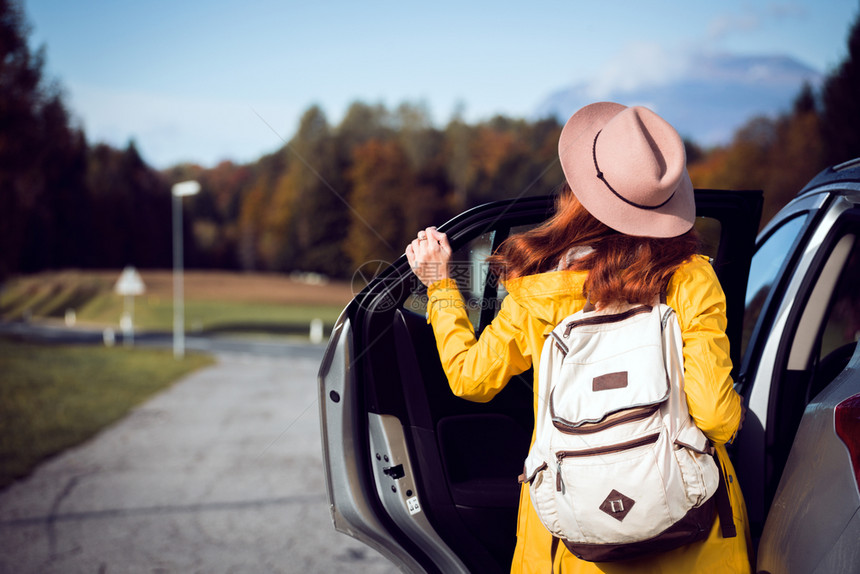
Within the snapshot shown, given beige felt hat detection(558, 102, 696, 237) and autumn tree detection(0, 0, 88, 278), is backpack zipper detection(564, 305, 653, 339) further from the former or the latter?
autumn tree detection(0, 0, 88, 278)

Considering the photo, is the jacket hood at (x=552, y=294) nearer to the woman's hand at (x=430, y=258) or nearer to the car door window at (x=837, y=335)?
the woman's hand at (x=430, y=258)

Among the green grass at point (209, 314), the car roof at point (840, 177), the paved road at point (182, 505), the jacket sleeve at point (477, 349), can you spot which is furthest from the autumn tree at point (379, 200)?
the green grass at point (209, 314)

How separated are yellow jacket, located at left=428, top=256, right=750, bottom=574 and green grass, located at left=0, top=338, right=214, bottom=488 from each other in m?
6.08

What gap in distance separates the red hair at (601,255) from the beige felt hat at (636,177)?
0.05 m

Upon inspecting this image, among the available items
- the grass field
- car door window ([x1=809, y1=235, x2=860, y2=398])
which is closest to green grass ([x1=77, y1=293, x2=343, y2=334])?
the grass field

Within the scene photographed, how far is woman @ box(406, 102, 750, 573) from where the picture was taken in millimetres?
1390

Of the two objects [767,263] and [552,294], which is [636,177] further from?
[767,263]

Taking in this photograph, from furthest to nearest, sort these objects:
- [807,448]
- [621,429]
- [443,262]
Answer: [443,262], [807,448], [621,429]

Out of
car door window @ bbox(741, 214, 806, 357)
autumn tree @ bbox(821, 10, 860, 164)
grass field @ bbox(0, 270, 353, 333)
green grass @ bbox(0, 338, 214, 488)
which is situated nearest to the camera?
car door window @ bbox(741, 214, 806, 357)

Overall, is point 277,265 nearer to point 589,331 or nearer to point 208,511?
point 208,511

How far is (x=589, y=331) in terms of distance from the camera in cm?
140

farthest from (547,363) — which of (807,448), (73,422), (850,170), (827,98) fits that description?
(827,98)

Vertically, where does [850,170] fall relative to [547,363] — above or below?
above

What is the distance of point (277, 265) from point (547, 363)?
45664mm
